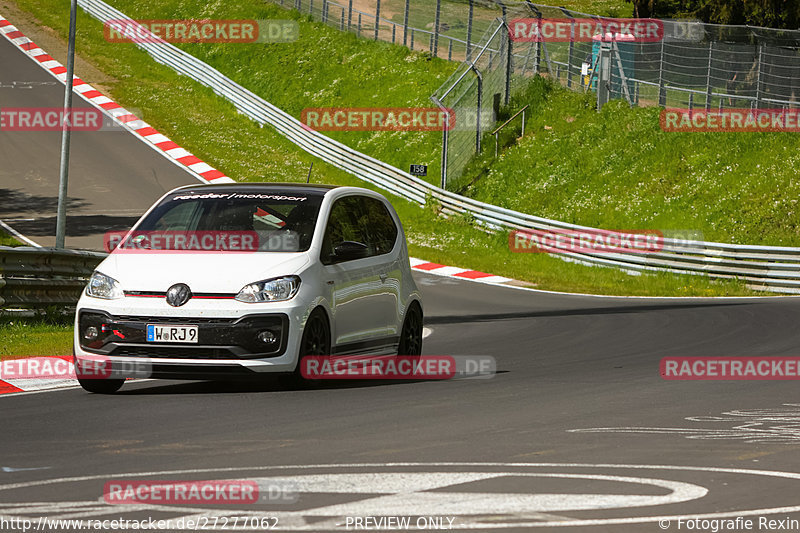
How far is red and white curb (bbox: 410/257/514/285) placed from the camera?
27.0 m

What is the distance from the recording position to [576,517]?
544 cm

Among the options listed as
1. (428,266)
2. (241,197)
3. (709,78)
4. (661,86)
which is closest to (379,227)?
(241,197)

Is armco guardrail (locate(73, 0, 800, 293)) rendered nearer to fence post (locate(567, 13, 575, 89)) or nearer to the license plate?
fence post (locate(567, 13, 575, 89))

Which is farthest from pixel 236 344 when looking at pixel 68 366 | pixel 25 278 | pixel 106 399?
pixel 25 278

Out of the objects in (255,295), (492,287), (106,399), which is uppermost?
(255,295)

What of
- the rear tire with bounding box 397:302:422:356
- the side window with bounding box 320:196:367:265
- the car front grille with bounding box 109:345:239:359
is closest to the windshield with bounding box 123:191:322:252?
the side window with bounding box 320:196:367:265

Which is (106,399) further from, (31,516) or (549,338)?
(549,338)

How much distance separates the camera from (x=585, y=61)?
3822 centimetres

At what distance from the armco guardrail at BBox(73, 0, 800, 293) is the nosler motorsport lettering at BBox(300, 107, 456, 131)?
3.83 ft

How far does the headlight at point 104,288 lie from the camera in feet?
31.9

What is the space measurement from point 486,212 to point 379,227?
21520 mm

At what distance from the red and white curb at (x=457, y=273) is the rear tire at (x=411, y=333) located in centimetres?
1447

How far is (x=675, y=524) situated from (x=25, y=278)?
37.3 ft

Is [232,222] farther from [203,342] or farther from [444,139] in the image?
[444,139]
